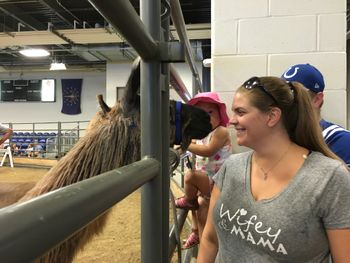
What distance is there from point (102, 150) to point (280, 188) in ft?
2.28

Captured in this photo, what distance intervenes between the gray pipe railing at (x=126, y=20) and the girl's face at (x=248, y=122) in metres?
0.45

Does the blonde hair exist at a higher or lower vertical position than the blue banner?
lower

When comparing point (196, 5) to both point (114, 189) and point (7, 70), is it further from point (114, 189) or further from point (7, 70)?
point (7, 70)

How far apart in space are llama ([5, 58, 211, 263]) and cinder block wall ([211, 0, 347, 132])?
668 millimetres

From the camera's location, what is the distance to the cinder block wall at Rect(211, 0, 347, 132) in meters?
1.93

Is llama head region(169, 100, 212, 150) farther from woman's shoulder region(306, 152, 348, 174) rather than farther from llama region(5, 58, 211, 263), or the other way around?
woman's shoulder region(306, 152, 348, 174)

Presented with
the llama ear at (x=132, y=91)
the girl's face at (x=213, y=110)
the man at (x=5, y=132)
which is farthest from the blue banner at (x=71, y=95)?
the llama ear at (x=132, y=91)

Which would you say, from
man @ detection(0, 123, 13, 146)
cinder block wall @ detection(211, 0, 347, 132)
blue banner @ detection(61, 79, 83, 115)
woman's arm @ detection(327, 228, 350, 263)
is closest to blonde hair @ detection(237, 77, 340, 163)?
woman's arm @ detection(327, 228, 350, 263)

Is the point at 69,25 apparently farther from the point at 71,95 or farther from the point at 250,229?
the point at 250,229

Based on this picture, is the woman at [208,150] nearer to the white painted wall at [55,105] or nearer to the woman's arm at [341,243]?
the woman's arm at [341,243]

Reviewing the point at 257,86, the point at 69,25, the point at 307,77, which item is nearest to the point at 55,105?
the point at 69,25

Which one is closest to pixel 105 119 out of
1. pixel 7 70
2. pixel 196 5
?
pixel 196 5

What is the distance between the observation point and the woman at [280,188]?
2.85 ft

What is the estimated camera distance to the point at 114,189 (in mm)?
411
